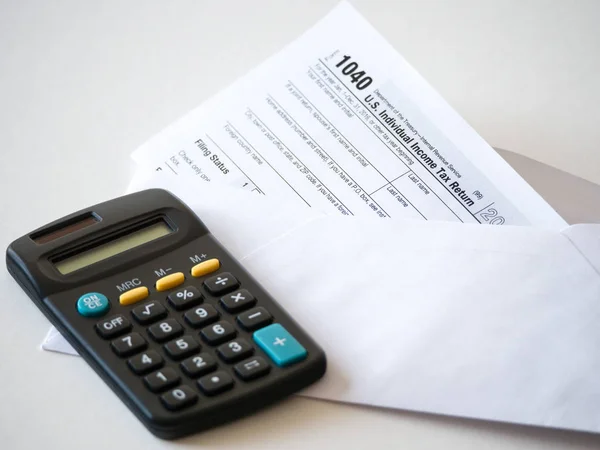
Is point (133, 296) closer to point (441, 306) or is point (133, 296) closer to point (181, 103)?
point (441, 306)

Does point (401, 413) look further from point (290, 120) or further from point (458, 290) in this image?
point (290, 120)

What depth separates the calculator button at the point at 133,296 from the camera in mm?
441

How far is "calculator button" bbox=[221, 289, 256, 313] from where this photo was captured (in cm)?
44

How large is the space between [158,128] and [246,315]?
28 centimetres

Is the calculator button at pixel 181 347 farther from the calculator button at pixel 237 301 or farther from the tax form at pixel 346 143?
the tax form at pixel 346 143

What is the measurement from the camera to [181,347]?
1.36 feet

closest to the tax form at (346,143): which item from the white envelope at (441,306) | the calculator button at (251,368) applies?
the white envelope at (441,306)

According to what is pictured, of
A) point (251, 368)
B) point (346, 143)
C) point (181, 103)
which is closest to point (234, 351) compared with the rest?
point (251, 368)

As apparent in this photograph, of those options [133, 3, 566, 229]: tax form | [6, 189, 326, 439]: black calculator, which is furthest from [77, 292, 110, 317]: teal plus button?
[133, 3, 566, 229]: tax form

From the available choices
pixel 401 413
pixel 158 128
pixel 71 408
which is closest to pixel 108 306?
pixel 71 408

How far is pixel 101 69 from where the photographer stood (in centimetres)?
73

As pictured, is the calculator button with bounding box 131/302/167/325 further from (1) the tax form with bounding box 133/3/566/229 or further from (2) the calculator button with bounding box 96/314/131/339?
(1) the tax form with bounding box 133/3/566/229

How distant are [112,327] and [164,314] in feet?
0.09

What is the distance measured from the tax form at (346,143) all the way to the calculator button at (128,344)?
140 millimetres
